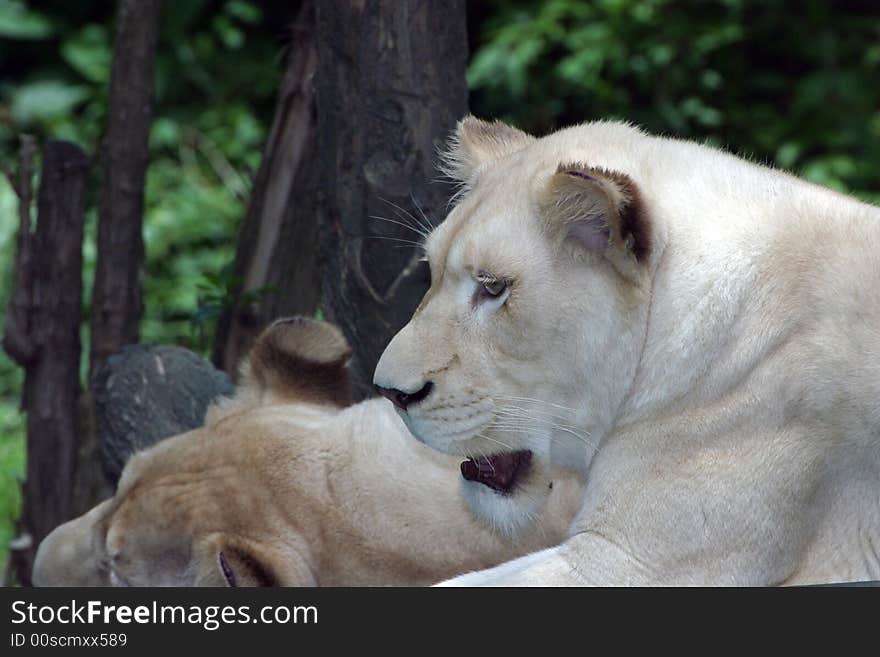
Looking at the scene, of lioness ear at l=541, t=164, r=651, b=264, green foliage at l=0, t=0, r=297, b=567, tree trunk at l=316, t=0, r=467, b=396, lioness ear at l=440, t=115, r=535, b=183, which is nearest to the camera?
lioness ear at l=541, t=164, r=651, b=264

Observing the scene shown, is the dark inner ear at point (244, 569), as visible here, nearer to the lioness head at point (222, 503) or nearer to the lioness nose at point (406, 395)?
the lioness head at point (222, 503)

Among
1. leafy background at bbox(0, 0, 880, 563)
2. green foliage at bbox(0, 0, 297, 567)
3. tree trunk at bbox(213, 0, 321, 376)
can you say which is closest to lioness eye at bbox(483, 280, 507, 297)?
tree trunk at bbox(213, 0, 321, 376)

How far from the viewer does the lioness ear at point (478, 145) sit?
103 inches

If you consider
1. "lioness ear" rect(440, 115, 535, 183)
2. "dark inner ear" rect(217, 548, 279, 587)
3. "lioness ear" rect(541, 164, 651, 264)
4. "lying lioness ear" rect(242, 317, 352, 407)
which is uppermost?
"lioness ear" rect(440, 115, 535, 183)

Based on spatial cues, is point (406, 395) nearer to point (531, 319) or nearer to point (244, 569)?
point (531, 319)

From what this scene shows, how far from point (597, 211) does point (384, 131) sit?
1093 millimetres

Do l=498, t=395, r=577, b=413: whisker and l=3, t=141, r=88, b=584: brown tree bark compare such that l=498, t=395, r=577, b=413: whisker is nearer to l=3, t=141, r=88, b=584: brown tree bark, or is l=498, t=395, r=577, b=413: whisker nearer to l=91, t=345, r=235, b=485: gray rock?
l=91, t=345, r=235, b=485: gray rock

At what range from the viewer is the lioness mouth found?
94.0 inches

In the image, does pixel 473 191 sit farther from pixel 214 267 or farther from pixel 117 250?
pixel 214 267

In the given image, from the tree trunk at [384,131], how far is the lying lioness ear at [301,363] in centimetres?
43

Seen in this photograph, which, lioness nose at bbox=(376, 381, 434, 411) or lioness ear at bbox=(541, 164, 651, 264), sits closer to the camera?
lioness ear at bbox=(541, 164, 651, 264)

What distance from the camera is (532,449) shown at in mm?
2340

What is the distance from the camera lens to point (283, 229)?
3867 millimetres
